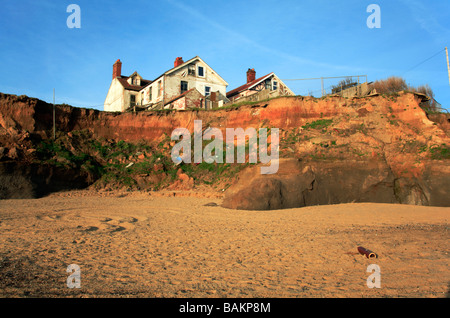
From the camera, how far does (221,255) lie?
6.92 metres

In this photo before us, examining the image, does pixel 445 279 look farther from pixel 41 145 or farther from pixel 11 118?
pixel 11 118

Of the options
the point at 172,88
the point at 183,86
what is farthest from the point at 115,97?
the point at 183,86

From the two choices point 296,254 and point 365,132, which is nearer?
point 296,254

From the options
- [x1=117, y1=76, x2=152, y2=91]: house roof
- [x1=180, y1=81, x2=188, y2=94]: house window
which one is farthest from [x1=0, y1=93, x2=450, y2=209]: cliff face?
[x1=117, y1=76, x2=152, y2=91]: house roof

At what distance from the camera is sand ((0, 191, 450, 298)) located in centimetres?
477

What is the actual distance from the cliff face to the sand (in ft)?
13.7

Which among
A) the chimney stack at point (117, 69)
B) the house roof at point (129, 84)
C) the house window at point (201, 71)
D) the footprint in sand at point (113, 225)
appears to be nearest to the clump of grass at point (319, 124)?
the footprint in sand at point (113, 225)

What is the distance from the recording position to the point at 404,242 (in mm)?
8047

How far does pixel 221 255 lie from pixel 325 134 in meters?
16.8

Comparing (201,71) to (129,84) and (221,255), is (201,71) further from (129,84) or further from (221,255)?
(221,255)

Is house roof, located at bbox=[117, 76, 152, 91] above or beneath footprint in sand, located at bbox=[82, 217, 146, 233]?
above

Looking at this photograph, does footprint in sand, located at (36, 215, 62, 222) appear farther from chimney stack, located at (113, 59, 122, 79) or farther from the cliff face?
chimney stack, located at (113, 59, 122, 79)
